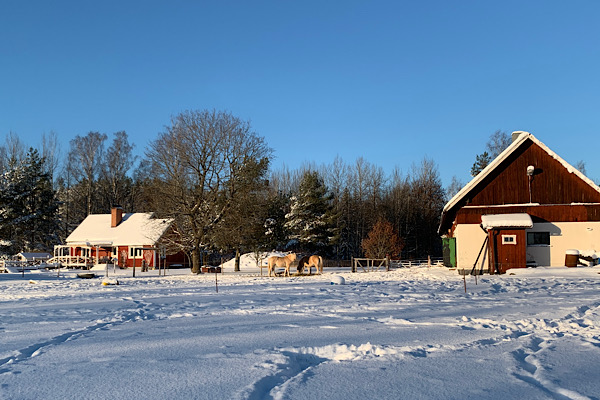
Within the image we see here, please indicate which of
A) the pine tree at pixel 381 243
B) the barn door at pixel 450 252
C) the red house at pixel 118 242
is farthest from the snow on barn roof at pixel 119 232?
the barn door at pixel 450 252

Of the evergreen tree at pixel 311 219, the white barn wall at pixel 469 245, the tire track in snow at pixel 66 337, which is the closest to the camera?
the tire track in snow at pixel 66 337

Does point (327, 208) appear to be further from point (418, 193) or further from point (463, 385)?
point (463, 385)

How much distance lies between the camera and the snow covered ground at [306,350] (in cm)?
517

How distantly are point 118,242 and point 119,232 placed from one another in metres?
2.02

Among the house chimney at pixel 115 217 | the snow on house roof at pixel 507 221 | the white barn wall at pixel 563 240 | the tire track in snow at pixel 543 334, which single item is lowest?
the tire track in snow at pixel 543 334

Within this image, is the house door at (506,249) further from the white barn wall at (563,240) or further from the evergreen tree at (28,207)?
the evergreen tree at (28,207)

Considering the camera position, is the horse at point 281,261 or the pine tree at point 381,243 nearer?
the horse at point 281,261

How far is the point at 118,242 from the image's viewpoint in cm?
4688

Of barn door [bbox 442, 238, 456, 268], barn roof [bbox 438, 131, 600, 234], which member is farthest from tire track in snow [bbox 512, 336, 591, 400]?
barn door [bbox 442, 238, 456, 268]

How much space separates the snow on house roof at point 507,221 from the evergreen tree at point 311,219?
26.6 metres

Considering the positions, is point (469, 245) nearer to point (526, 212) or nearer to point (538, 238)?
point (526, 212)

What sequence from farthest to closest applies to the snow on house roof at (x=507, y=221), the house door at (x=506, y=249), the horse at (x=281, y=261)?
the horse at (x=281, y=261) < the house door at (x=506, y=249) < the snow on house roof at (x=507, y=221)

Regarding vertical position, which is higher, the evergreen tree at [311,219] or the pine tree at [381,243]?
the evergreen tree at [311,219]

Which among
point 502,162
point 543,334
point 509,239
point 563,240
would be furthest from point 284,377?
point 563,240
